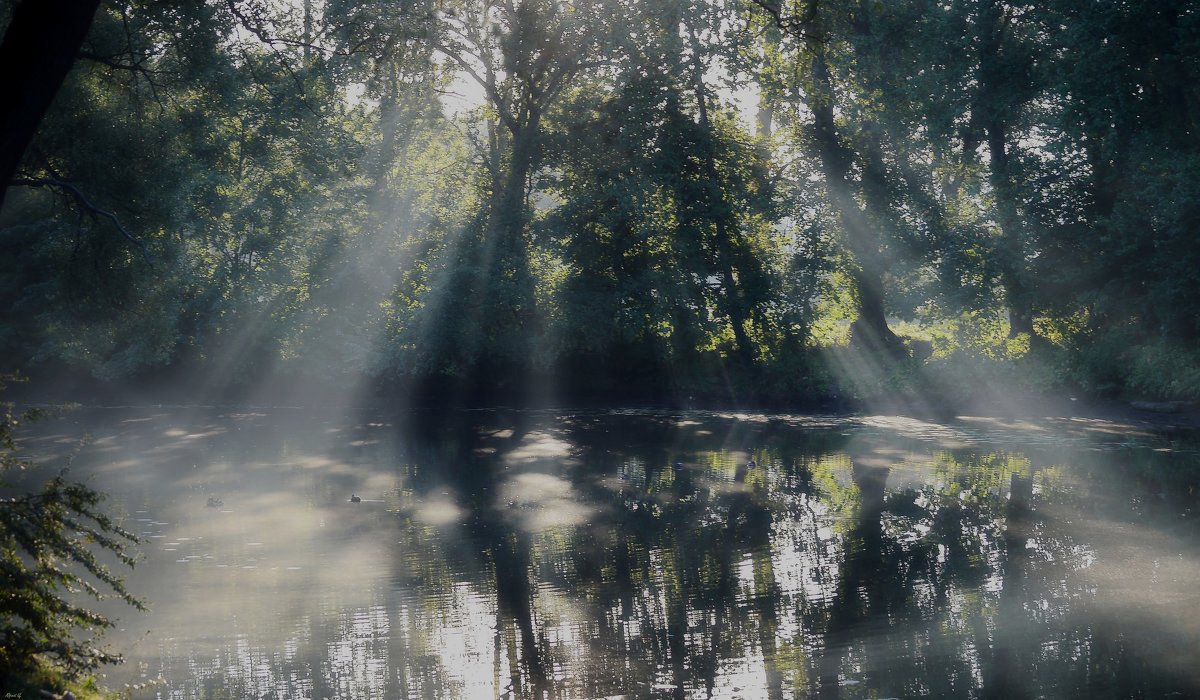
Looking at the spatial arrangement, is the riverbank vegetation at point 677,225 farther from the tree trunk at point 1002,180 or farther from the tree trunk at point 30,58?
the tree trunk at point 30,58

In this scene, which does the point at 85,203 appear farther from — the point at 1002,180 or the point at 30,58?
the point at 1002,180

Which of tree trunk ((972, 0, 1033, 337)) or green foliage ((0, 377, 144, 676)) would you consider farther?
tree trunk ((972, 0, 1033, 337))

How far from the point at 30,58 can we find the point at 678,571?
6939 mm

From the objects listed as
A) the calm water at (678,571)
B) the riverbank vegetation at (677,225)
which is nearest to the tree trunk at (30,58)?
the calm water at (678,571)

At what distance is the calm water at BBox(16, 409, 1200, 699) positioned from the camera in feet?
23.3

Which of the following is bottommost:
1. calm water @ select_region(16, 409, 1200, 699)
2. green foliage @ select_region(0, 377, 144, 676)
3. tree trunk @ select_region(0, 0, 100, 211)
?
calm water @ select_region(16, 409, 1200, 699)

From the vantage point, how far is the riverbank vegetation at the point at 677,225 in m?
22.8

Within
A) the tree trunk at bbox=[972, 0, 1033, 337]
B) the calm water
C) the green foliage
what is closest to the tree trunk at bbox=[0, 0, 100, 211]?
the green foliage

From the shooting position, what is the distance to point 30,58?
5.27 meters

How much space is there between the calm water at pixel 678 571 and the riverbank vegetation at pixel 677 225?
5.74 meters

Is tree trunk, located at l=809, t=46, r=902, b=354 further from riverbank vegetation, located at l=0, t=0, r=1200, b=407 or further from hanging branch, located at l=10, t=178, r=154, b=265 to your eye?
hanging branch, located at l=10, t=178, r=154, b=265

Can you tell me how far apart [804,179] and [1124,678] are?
906 inches

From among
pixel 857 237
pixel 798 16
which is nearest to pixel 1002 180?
pixel 857 237

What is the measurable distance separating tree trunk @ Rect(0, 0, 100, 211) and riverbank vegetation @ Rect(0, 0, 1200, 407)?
→ 660 inches
